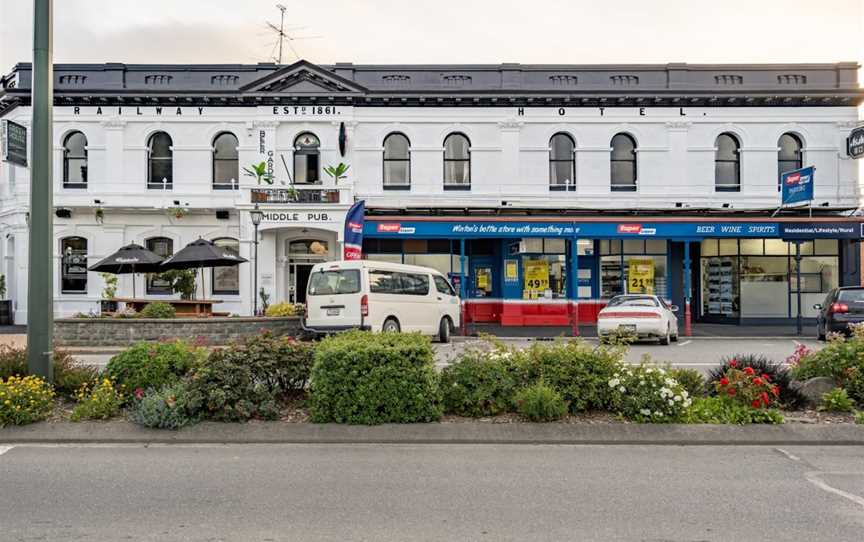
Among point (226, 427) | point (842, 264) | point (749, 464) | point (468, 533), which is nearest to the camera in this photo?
point (468, 533)

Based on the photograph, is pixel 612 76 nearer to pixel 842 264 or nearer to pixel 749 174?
pixel 749 174

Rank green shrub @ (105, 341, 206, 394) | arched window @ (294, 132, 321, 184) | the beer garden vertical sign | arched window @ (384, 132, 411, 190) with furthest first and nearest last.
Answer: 1. arched window @ (384, 132, 411, 190)
2. arched window @ (294, 132, 321, 184)
3. the beer garden vertical sign
4. green shrub @ (105, 341, 206, 394)

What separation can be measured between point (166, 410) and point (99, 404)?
2.90 feet

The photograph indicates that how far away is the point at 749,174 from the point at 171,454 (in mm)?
24384

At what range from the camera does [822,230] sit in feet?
68.0

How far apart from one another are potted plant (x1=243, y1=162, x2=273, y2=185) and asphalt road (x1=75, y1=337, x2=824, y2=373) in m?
9.49

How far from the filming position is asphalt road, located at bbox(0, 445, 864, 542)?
4.32 meters

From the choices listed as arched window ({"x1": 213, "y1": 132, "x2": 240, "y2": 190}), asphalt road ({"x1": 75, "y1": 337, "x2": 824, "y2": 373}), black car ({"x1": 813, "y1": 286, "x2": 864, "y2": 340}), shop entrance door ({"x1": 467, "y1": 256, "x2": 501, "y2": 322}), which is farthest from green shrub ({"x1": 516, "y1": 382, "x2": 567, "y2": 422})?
arched window ({"x1": 213, "y1": 132, "x2": 240, "y2": 190})

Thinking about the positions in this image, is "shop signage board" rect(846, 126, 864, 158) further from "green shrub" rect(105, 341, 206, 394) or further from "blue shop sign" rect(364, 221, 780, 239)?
"green shrub" rect(105, 341, 206, 394)

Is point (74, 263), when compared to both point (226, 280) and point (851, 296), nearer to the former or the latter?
point (226, 280)

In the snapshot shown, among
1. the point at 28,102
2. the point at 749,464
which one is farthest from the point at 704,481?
the point at 28,102

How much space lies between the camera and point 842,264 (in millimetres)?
23531

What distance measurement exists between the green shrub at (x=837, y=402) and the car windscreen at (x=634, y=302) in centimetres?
1029

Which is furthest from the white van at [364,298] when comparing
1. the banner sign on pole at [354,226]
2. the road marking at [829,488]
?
the road marking at [829,488]
